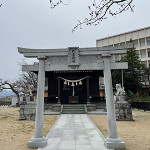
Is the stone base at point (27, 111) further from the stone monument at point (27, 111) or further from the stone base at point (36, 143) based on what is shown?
the stone base at point (36, 143)

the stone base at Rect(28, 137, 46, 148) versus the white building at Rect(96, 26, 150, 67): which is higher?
the white building at Rect(96, 26, 150, 67)

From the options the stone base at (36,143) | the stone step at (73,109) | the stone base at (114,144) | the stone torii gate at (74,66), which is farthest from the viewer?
the stone step at (73,109)

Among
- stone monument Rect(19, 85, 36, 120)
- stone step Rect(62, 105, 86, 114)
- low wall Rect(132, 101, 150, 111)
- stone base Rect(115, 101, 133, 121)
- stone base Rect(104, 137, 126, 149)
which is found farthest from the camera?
low wall Rect(132, 101, 150, 111)

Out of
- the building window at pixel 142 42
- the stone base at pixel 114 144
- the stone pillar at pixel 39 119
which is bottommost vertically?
the stone base at pixel 114 144

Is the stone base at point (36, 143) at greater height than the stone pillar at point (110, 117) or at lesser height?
lesser

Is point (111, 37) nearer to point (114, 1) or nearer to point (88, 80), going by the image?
point (88, 80)

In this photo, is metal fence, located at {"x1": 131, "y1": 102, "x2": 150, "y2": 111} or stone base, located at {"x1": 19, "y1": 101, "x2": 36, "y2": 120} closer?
stone base, located at {"x1": 19, "y1": 101, "x2": 36, "y2": 120}

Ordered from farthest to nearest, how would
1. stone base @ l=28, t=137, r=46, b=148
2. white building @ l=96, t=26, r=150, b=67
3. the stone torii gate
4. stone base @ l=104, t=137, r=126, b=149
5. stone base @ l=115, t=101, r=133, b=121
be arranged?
white building @ l=96, t=26, r=150, b=67 → stone base @ l=115, t=101, r=133, b=121 → the stone torii gate → stone base @ l=28, t=137, r=46, b=148 → stone base @ l=104, t=137, r=126, b=149

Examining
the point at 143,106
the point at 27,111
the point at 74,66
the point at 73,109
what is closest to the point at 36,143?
the point at 74,66

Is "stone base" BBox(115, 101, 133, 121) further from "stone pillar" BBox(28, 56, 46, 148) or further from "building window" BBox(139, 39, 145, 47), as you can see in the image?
"building window" BBox(139, 39, 145, 47)

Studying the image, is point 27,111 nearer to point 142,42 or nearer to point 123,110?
point 123,110

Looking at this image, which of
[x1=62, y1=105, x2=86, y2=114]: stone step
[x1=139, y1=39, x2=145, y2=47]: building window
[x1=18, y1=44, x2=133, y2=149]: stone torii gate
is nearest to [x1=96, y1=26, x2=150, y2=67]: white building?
[x1=139, y1=39, x2=145, y2=47]: building window

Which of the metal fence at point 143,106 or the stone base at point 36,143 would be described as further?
the metal fence at point 143,106

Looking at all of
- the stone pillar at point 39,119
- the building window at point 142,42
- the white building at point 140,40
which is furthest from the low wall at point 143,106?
the building window at point 142,42
